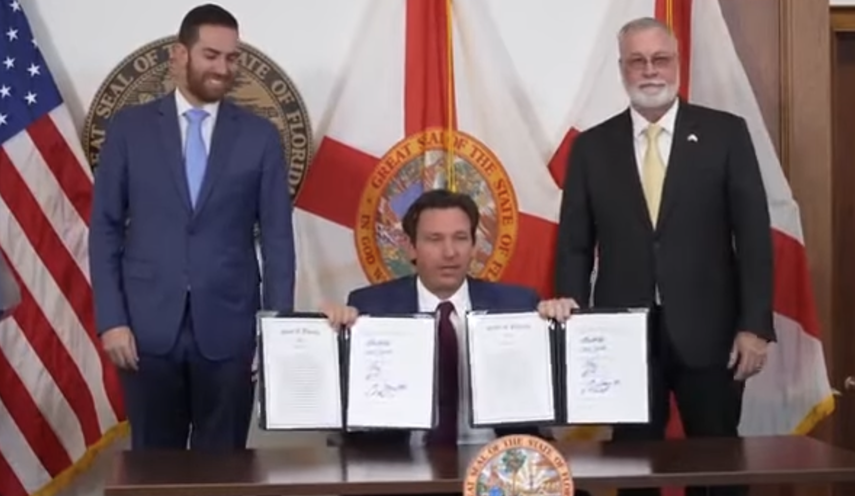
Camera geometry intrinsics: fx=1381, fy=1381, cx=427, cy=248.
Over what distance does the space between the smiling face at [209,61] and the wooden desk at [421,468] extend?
1066mm

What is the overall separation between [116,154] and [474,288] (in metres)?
1.00

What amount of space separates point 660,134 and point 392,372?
1098 mm

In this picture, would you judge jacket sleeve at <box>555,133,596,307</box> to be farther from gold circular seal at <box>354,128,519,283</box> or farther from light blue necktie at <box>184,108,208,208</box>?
light blue necktie at <box>184,108,208,208</box>

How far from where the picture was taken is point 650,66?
3.52m

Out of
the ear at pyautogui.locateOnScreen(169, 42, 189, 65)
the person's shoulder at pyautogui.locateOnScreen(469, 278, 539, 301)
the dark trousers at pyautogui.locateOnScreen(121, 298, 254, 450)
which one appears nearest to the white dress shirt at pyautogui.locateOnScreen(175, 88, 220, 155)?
the ear at pyautogui.locateOnScreen(169, 42, 189, 65)

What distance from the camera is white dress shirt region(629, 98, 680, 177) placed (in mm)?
3588

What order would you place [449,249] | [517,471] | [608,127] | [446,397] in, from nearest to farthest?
[517,471] → [446,397] → [449,249] → [608,127]

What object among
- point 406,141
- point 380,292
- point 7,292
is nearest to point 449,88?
point 406,141

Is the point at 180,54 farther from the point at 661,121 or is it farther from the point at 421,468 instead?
the point at 421,468

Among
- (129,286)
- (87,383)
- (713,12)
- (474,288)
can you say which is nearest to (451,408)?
(474,288)

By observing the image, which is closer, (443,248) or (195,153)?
(443,248)

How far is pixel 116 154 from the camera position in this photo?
3539mm

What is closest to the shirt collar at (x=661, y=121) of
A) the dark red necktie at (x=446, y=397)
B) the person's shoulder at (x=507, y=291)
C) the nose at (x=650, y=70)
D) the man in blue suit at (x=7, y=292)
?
the nose at (x=650, y=70)

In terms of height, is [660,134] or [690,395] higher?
[660,134]
